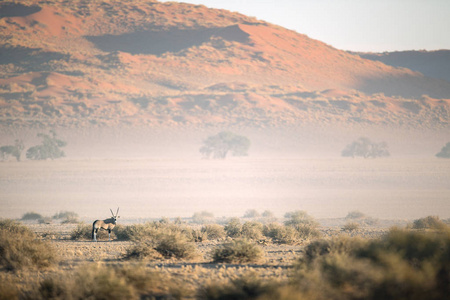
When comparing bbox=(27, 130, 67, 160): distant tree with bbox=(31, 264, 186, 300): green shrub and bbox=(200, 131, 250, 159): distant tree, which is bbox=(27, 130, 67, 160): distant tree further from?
bbox=(31, 264, 186, 300): green shrub

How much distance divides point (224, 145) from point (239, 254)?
8198cm

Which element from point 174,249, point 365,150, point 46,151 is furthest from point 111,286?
point 365,150

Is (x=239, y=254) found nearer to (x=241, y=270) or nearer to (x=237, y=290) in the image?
(x=241, y=270)

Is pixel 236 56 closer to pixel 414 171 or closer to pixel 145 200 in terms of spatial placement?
pixel 414 171

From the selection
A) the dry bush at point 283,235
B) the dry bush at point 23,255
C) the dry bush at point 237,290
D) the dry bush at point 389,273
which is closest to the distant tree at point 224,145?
the dry bush at point 283,235

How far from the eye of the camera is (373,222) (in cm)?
2777

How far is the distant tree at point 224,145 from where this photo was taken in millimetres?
93000

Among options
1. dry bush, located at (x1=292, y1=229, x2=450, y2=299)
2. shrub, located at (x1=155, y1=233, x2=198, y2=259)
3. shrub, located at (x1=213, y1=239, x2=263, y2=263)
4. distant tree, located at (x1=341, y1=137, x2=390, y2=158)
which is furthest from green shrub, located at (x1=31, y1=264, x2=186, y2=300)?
distant tree, located at (x1=341, y1=137, x2=390, y2=158)

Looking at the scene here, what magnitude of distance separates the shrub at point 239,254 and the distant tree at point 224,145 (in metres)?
79.5

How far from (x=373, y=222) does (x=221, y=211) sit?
15.0 m

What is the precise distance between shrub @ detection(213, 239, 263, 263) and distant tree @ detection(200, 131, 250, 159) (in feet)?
261

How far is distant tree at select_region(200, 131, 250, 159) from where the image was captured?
93000 millimetres

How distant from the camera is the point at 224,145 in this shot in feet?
307

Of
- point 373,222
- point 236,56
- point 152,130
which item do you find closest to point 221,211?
point 373,222
